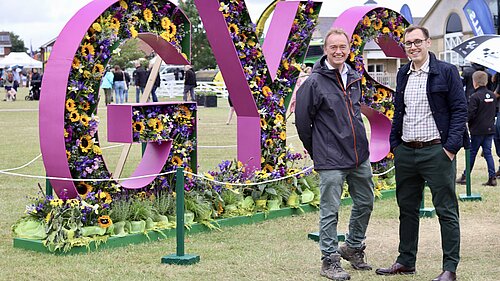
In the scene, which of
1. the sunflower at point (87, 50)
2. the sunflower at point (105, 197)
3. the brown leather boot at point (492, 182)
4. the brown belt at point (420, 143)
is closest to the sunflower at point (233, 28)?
the sunflower at point (87, 50)

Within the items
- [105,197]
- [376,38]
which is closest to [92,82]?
[105,197]

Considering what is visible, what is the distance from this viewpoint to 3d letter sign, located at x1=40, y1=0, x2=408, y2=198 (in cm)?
812

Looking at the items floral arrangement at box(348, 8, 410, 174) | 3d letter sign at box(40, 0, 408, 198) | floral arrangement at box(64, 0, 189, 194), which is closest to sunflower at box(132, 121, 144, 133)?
3d letter sign at box(40, 0, 408, 198)

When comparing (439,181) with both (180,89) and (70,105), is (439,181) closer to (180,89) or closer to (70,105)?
(70,105)

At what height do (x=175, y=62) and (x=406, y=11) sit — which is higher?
(x=406, y=11)

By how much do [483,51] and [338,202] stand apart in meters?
2.63

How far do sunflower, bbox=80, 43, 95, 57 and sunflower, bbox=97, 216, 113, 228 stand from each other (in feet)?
5.40

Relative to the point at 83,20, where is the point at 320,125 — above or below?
below

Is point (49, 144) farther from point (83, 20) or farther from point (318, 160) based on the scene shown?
point (318, 160)

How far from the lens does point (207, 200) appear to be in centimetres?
954

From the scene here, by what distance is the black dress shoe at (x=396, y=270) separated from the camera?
7.21 m

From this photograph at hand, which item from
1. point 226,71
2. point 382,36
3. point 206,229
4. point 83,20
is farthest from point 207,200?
point 382,36

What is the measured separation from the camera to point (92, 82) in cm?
836

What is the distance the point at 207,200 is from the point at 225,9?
2.30 metres
